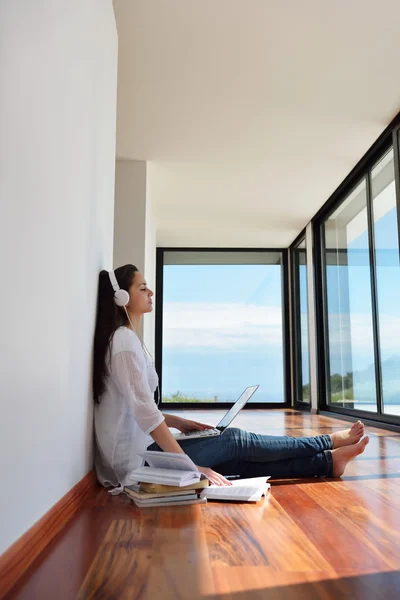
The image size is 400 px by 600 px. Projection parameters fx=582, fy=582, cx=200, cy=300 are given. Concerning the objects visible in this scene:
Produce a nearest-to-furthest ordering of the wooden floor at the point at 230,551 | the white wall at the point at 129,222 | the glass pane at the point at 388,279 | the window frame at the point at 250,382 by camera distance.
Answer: the wooden floor at the point at 230,551, the glass pane at the point at 388,279, the white wall at the point at 129,222, the window frame at the point at 250,382

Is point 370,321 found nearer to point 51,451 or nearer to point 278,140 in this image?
point 278,140

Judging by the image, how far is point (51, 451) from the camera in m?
1.56

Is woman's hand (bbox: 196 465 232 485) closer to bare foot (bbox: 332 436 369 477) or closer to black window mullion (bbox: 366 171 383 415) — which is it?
bare foot (bbox: 332 436 369 477)

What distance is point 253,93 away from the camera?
412 centimetres

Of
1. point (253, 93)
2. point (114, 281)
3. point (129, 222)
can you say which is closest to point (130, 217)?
point (129, 222)

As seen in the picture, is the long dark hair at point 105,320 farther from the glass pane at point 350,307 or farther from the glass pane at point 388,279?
the glass pane at point 350,307

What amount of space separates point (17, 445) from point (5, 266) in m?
0.38

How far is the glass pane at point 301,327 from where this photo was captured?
7787 millimetres

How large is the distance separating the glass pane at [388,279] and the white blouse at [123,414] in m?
2.95

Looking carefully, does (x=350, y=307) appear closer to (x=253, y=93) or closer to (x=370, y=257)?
(x=370, y=257)

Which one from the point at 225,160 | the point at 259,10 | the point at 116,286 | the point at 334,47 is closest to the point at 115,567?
the point at 116,286

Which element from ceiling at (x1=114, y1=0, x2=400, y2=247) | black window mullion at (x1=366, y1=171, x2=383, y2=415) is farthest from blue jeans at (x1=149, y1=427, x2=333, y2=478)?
black window mullion at (x1=366, y1=171, x2=383, y2=415)

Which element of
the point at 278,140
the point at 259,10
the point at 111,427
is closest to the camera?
the point at 111,427

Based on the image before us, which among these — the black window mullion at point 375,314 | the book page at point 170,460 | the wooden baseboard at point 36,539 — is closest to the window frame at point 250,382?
the black window mullion at point 375,314
